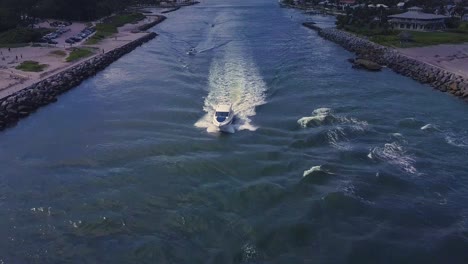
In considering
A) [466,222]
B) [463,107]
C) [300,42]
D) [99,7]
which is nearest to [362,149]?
[466,222]

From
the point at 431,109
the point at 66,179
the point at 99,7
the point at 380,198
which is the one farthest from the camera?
the point at 99,7

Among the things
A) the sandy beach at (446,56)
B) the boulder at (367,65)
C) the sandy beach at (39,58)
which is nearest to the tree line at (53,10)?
the sandy beach at (39,58)

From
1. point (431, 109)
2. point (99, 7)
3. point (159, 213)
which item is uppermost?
point (99, 7)

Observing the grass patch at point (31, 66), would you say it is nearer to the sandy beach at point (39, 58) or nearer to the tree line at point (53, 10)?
the sandy beach at point (39, 58)

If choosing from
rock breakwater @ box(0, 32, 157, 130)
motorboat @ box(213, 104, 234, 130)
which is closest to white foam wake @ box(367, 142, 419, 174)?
motorboat @ box(213, 104, 234, 130)

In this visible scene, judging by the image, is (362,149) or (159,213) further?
(362,149)

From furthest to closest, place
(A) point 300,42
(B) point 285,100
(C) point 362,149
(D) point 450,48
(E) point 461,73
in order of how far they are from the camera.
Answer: (A) point 300,42, (D) point 450,48, (E) point 461,73, (B) point 285,100, (C) point 362,149

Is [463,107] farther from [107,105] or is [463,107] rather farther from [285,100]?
[107,105]
